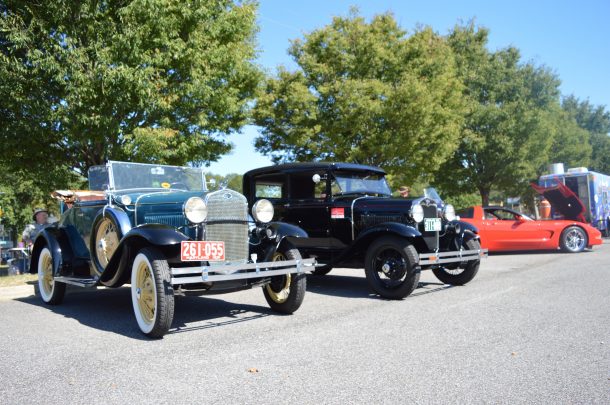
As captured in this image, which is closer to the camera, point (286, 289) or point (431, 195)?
point (286, 289)

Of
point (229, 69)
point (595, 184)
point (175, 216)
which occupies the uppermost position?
point (229, 69)

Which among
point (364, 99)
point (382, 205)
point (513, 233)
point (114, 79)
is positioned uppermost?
point (364, 99)

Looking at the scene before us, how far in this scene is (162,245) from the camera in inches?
204

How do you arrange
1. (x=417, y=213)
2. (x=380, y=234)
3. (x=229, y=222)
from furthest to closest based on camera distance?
(x=417, y=213) < (x=380, y=234) < (x=229, y=222)

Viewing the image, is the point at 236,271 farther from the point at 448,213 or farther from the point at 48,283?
the point at 448,213

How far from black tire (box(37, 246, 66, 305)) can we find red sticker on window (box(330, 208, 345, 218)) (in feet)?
13.4

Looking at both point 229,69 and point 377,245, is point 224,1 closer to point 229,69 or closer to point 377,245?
point 229,69

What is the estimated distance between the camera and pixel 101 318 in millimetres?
6172

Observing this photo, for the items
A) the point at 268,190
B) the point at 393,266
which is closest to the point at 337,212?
the point at 393,266

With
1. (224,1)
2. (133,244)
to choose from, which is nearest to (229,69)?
(224,1)

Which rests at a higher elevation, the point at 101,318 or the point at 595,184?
the point at 595,184

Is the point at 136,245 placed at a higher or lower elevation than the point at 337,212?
lower

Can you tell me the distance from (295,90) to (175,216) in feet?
43.8

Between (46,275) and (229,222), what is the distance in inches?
133
